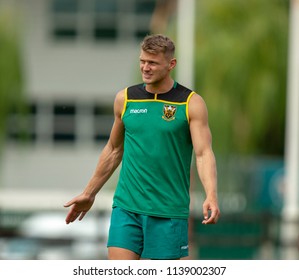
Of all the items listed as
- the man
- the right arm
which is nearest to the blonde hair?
the man

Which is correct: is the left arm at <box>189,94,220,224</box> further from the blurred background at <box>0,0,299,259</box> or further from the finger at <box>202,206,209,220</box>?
the blurred background at <box>0,0,299,259</box>

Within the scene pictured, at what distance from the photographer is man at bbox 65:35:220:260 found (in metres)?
9.36

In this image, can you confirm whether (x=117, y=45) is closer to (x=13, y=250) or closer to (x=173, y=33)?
(x=173, y=33)

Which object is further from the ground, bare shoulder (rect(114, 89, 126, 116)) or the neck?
the neck

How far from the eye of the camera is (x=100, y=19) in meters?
49.5

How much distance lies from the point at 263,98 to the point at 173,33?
3217 mm

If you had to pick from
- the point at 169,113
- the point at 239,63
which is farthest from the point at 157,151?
the point at 239,63

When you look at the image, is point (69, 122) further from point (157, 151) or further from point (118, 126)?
point (157, 151)

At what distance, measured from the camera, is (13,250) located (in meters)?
25.0

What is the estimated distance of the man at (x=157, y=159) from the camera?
30.7ft

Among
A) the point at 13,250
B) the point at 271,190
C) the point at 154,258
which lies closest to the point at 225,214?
the point at 13,250

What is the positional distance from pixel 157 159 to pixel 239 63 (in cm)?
2772


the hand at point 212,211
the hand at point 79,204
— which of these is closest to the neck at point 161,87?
the hand at point 212,211

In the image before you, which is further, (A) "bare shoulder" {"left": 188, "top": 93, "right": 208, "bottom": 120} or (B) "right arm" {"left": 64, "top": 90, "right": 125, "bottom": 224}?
(B) "right arm" {"left": 64, "top": 90, "right": 125, "bottom": 224}
